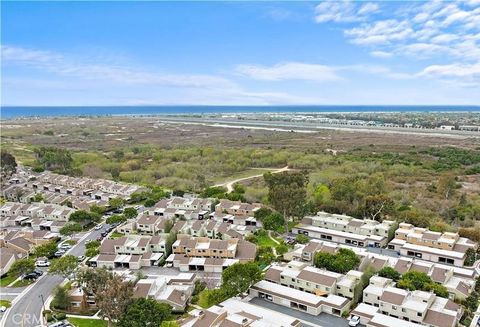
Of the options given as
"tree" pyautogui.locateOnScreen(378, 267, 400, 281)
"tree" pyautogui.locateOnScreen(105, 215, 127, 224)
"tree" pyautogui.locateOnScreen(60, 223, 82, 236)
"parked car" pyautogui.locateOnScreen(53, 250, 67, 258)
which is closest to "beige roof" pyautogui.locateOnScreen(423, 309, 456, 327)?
"tree" pyautogui.locateOnScreen(378, 267, 400, 281)

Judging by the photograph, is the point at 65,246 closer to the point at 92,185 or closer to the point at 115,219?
the point at 115,219

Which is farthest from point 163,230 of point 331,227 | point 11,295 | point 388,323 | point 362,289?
point 388,323

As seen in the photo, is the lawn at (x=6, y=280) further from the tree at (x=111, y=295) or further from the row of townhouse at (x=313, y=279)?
the row of townhouse at (x=313, y=279)

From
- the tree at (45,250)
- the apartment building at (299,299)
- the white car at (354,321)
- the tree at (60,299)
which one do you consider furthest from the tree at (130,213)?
the white car at (354,321)

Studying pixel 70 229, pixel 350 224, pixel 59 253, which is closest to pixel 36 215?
pixel 70 229

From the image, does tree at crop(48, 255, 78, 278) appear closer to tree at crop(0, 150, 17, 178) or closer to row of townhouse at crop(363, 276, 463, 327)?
row of townhouse at crop(363, 276, 463, 327)

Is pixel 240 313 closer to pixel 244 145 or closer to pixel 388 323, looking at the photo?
pixel 388 323
